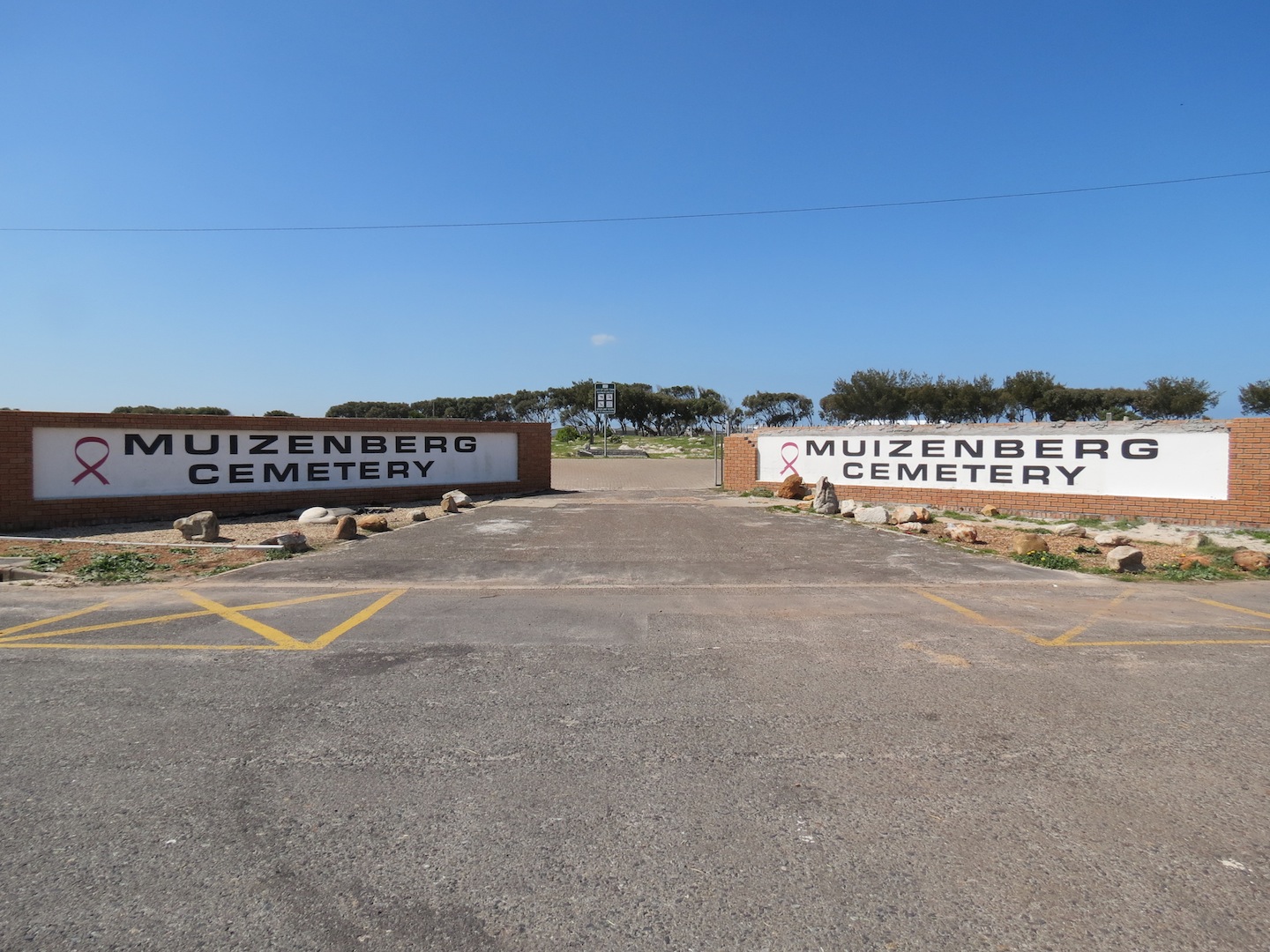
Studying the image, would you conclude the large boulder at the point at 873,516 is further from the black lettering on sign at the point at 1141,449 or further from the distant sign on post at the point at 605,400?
the distant sign on post at the point at 605,400

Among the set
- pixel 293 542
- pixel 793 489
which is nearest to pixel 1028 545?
pixel 793 489

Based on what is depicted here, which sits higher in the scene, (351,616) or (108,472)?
(108,472)

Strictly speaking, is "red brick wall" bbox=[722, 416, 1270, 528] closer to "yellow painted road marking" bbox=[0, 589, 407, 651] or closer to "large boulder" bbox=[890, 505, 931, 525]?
"large boulder" bbox=[890, 505, 931, 525]

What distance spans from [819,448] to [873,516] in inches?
246

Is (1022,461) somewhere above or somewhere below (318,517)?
above

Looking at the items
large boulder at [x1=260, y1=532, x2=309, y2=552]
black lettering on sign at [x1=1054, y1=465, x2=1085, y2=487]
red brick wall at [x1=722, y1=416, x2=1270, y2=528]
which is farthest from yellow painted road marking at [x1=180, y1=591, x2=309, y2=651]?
black lettering on sign at [x1=1054, y1=465, x2=1085, y2=487]

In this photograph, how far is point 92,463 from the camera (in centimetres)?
1574

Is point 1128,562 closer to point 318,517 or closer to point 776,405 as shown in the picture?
point 318,517

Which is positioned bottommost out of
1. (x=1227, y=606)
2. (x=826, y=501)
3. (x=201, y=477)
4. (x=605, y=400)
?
(x=1227, y=606)

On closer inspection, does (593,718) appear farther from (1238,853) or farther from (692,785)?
(1238,853)

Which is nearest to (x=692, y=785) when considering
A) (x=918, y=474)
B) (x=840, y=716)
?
(x=840, y=716)

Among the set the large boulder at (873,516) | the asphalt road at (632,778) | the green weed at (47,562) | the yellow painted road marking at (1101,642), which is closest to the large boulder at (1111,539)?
the large boulder at (873,516)

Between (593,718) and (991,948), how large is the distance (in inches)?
106

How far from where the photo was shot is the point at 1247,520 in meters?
15.4
